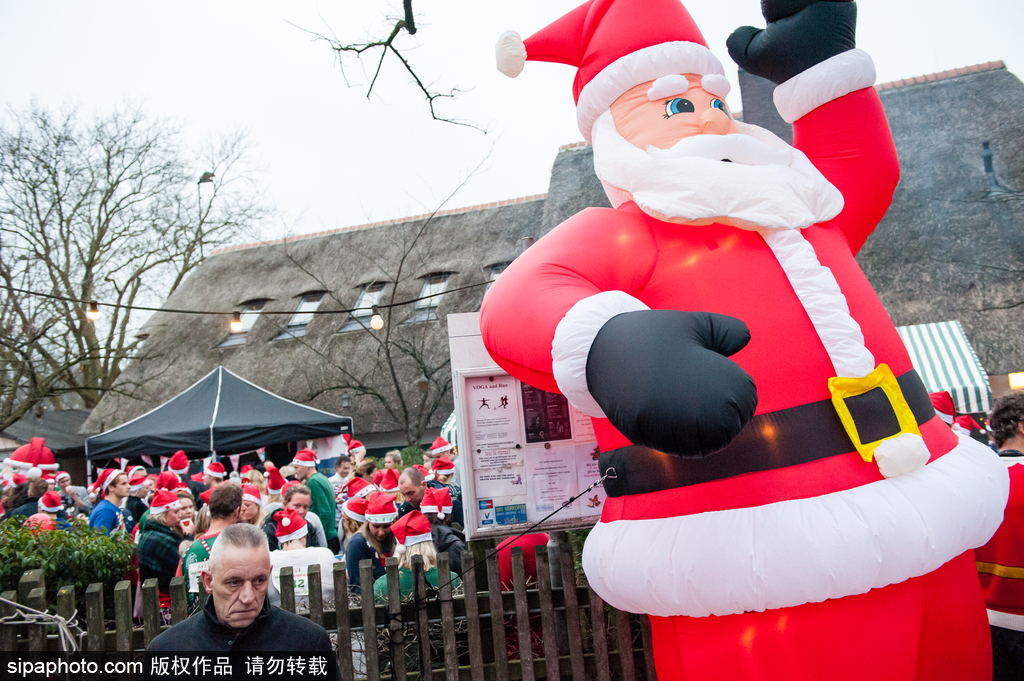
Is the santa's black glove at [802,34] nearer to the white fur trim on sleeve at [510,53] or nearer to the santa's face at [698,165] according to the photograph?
the santa's face at [698,165]

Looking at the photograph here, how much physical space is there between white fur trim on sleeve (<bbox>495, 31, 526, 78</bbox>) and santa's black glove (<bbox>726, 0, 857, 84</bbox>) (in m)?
1.00

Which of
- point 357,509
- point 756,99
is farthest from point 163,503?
point 756,99

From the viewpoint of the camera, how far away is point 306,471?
27.4 feet

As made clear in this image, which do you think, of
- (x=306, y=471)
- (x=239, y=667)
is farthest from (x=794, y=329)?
(x=306, y=471)

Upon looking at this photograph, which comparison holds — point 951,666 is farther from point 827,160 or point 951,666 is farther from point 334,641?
point 334,641

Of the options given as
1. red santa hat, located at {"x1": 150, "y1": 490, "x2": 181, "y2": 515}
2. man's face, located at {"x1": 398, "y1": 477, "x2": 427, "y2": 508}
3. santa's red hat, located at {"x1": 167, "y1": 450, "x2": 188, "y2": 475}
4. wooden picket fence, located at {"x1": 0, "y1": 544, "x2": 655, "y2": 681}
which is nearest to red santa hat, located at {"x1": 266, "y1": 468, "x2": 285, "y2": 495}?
red santa hat, located at {"x1": 150, "y1": 490, "x2": 181, "y2": 515}

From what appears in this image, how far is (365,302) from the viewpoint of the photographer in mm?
18250

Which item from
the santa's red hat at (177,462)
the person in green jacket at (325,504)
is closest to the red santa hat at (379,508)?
the person in green jacket at (325,504)

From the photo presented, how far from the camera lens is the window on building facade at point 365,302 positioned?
59.4 ft

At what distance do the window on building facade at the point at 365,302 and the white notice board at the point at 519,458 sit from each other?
575 inches

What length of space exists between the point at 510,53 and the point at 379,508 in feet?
10.8

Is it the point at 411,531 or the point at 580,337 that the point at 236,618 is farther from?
the point at 411,531

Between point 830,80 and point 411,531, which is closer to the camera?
point 830,80

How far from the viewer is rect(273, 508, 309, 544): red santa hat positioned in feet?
15.9
